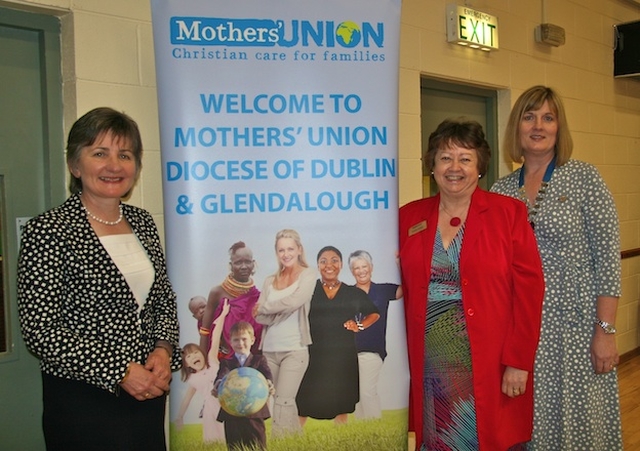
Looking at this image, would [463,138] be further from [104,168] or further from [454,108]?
[454,108]

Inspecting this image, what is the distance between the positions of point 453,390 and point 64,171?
1489 millimetres

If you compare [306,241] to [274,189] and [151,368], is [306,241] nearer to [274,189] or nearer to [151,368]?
[274,189]

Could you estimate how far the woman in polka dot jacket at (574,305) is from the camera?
2100 mm

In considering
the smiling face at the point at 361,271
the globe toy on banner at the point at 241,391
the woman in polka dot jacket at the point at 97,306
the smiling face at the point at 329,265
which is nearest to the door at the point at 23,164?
the woman in polka dot jacket at the point at 97,306

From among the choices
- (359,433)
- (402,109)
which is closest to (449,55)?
(402,109)

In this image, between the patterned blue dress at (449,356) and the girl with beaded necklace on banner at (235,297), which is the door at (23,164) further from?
the patterned blue dress at (449,356)

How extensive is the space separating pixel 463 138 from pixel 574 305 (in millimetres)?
764

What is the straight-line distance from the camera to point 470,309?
186cm

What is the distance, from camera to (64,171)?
76.6 inches

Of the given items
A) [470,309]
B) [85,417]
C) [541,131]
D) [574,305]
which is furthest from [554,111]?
[85,417]

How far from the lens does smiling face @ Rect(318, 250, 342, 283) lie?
185 centimetres

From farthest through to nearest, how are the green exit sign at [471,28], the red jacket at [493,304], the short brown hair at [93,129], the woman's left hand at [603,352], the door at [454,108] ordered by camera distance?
the door at [454,108] → the green exit sign at [471,28] → the woman's left hand at [603,352] → the red jacket at [493,304] → the short brown hair at [93,129]

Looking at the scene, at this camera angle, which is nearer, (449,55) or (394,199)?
(394,199)

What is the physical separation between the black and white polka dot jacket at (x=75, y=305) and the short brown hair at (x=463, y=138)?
43.3 inches
